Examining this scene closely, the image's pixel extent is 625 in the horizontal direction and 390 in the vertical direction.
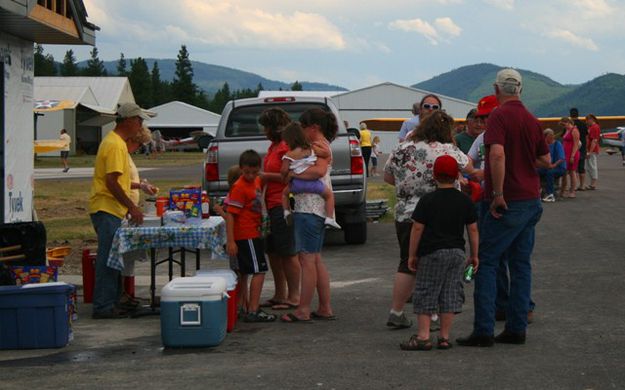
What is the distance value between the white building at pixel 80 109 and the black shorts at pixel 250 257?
48576 millimetres

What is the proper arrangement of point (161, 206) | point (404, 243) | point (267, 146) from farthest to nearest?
point (267, 146)
point (161, 206)
point (404, 243)

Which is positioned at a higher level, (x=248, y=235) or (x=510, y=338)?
(x=248, y=235)

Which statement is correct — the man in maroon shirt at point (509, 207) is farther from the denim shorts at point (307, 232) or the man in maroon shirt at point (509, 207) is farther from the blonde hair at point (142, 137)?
A: the blonde hair at point (142, 137)

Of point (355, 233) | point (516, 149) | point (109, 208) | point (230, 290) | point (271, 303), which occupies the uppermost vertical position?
point (516, 149)

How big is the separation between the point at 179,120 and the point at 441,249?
98665 mm

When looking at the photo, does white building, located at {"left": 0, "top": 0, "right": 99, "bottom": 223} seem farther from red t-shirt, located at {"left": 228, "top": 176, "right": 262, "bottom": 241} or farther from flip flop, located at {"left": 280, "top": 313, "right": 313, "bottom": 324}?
flip flop, located at {"left": 280, "top": 313, "right": 313, "bottom": 324}

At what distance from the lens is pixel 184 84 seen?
135 m

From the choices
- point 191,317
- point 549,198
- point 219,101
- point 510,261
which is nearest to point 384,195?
point 549,198

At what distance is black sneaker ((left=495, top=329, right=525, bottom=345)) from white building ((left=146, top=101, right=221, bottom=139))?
311ft

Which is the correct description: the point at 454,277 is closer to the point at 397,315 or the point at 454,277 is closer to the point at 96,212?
the point at 397,315

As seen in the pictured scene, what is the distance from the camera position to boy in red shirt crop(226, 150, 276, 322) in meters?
9.90

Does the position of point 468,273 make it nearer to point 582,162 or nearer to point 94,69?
point 582,162

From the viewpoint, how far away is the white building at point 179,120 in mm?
103688

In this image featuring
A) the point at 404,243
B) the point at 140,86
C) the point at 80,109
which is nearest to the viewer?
the point at 404,243
